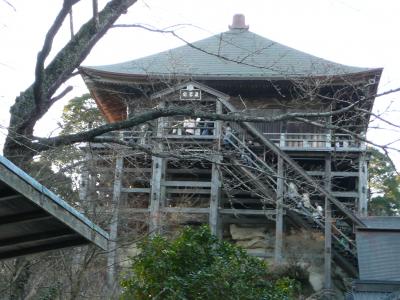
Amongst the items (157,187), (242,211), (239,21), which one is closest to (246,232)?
(242,211)

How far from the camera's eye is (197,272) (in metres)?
8.96

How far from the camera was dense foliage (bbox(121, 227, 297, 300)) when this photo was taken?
28.5ft

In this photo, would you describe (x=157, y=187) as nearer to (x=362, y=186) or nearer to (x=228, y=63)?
(x=228, y=63)

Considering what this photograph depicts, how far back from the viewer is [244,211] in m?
19.8

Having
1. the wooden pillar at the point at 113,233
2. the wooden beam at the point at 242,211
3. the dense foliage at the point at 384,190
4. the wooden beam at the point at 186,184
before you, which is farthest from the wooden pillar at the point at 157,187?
the dense foliage at the point at 384,190

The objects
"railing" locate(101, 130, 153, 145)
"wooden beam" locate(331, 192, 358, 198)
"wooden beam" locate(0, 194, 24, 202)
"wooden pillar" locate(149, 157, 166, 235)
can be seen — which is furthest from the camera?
"wooden beam" locate(331, 192, 358, 198)

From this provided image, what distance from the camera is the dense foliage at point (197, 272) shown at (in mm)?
8680

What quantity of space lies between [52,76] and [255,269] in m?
3.99

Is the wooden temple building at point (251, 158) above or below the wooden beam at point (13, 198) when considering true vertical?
above

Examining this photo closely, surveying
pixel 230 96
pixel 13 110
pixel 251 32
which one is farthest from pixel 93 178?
pixel 251 32

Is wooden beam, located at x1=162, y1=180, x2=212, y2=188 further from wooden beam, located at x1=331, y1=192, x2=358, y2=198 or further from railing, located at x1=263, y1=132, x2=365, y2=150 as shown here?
wooden beam, located at x1=331, y1=192, x2=358, y2=198

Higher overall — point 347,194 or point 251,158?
point 251,158

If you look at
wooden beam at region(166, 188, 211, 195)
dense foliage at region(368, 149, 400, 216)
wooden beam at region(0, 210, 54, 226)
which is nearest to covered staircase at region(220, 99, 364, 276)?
wooden beam at region(166, 188, 211, 195)

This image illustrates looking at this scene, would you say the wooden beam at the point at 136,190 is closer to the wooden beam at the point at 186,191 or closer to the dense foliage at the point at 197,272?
the wooden beam at the point at 186,191
